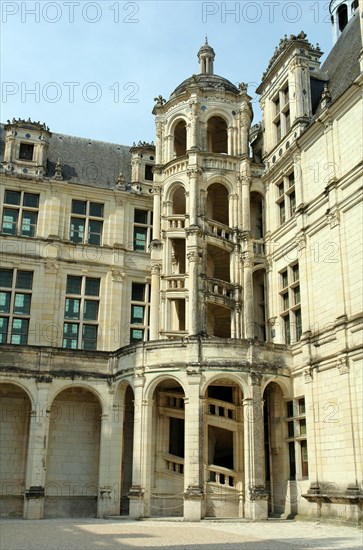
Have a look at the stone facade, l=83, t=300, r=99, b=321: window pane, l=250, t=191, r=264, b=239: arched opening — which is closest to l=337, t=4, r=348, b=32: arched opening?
the stone facade

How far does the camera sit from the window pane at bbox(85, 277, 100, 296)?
1117 inches

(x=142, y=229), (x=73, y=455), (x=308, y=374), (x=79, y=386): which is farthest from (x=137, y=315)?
(x=308, y=374)

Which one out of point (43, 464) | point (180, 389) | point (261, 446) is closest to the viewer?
point (261, 446)

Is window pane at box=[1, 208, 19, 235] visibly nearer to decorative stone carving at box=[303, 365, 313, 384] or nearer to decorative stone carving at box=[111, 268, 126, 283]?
decorative stone carving at box=[111, 268, 126, 283]

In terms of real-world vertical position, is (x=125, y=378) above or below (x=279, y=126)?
below

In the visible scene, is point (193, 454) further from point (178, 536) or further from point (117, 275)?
point (117, 275)

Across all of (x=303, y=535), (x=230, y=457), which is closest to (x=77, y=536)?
(x=303, y=535)

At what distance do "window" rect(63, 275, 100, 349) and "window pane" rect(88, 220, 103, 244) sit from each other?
186 centimetres

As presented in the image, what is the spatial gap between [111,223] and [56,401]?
335 inches

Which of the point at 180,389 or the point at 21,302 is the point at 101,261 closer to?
the point at 21,302

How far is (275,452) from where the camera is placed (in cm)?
2397

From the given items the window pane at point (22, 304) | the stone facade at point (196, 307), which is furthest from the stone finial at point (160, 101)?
the window pane at point (22, 304)

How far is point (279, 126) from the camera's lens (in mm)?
28062

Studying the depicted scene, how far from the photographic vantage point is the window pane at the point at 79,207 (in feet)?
96.9
